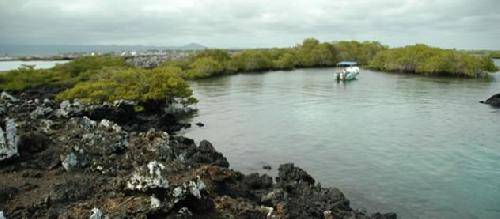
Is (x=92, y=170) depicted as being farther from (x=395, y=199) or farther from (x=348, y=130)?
(x=348, y=130)

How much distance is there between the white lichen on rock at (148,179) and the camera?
17141 mm

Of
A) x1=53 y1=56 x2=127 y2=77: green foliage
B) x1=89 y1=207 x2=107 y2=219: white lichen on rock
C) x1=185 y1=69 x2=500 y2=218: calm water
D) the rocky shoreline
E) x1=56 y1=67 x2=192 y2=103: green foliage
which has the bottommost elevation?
x1=185 y1=69 x2=500 y2=218: calm water

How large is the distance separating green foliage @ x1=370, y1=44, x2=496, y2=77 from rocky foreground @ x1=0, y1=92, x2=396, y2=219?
86691 millimetres

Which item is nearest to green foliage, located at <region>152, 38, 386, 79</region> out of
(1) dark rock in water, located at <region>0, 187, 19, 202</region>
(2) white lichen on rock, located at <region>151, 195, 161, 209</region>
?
(1) dark rock in water, located at <region>0, 187, 19, 202</region>

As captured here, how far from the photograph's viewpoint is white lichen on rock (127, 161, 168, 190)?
1714cm

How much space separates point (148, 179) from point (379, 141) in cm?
2674

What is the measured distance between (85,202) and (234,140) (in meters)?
23.4

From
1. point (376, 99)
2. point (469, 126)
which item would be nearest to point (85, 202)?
point (469, 126)

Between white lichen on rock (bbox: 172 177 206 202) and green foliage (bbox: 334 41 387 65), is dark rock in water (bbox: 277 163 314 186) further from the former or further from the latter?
green foliage (bbox: 334 41 387 65)

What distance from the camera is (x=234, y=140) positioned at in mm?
40156

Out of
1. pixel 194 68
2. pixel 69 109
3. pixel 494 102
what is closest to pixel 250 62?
pixel 194 68

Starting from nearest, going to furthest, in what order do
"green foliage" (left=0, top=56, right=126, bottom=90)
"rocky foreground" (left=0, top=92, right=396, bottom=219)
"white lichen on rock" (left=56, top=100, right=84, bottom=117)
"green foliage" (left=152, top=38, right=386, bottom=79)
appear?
"rocky foreground" (left=0, top=92, right=396, bottom=219), "white lichen on rock" (left=56, top=100, right=84, bottom=117), "green foliage" (left=0, top=56, right=126, bottom=90), "green foliage" (left=152, top=38, right=386, bottom=79)

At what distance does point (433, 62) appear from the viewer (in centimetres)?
10544

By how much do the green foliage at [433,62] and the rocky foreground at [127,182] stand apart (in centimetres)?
8669
